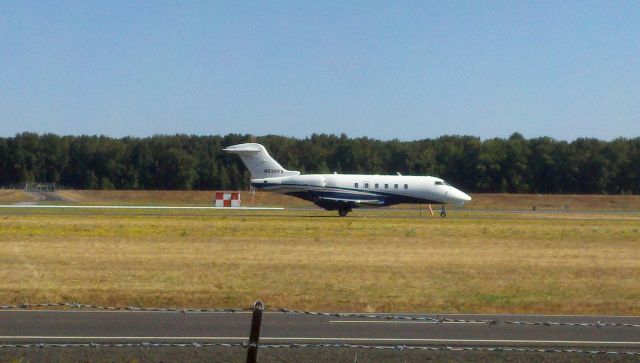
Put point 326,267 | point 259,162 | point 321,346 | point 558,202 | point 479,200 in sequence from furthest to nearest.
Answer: point 479,200 < point 558,202 < point 259,162 < point 326,267 < point 321,346

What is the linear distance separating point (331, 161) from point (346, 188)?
6123 cm

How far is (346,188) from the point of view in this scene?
56219mm

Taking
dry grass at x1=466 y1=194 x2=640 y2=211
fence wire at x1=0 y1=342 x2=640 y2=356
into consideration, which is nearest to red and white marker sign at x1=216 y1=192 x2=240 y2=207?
dry grass at x1=466 y1=194 x2=640 y2=211

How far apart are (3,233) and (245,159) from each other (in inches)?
985

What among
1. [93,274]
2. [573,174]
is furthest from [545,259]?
[573,174]

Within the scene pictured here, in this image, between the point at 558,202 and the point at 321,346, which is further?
the point at 558,202

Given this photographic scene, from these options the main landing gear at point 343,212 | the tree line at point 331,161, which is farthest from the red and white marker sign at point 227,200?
the tree line at point 331,161

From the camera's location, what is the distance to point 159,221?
4419 cm

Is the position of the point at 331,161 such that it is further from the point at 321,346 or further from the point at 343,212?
A: the point at 321,346

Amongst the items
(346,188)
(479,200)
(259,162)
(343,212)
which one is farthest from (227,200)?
(479,200)

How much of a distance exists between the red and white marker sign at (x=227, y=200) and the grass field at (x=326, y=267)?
26.5 m

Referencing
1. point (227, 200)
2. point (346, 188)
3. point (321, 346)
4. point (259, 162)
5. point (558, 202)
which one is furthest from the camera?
point (558, 202)

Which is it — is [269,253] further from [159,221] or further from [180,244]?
[159,221]

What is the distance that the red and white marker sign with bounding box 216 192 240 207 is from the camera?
6788 centimetres
